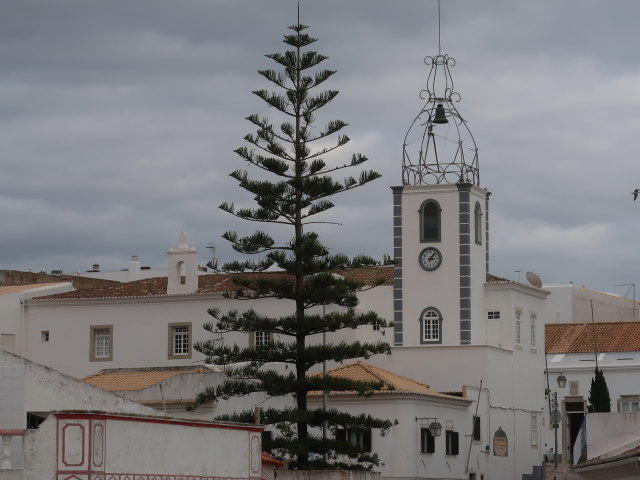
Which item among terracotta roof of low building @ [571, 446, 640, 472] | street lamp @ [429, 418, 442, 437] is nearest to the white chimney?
street lamp @ [429, 418, 442, 437]

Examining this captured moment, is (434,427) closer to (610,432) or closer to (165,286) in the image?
(610,432)

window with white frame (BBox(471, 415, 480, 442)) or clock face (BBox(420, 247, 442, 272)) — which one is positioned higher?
clock face (BBox(420, 247, 442, 272))

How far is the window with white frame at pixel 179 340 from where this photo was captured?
172ft

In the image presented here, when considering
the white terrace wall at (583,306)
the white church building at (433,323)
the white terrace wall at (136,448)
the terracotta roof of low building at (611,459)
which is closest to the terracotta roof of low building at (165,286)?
the white church building at (433,323)

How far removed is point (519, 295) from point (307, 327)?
15.2 m

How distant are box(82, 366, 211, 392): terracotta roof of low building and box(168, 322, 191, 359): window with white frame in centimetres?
303

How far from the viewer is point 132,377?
157 ft

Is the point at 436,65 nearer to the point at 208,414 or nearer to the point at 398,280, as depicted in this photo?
the point at 398,280

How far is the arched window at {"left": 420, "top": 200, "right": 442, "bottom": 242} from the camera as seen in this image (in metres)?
50.6

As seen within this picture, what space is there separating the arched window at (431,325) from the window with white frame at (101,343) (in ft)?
35.9

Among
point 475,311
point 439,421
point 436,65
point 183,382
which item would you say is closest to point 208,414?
point 183,382

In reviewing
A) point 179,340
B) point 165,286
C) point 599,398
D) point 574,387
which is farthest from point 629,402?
point 165,286

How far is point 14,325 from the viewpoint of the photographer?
54.3 metres

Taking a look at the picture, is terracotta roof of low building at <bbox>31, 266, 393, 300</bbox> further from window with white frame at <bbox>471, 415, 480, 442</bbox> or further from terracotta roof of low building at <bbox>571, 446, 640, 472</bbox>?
terracotta roof of low building at <bbox>571, 446, 640, 472</bbox>
